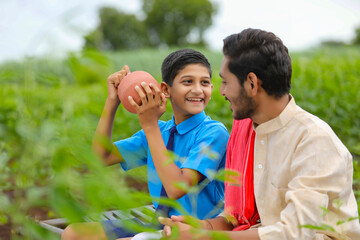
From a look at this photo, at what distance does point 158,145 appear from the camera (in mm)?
2129

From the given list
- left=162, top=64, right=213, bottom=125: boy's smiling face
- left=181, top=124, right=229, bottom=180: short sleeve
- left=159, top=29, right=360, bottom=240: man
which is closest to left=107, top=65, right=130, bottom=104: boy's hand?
left=162, top=64, right=213, bottom=125: boy's smiling face

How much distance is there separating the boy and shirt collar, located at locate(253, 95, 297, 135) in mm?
374

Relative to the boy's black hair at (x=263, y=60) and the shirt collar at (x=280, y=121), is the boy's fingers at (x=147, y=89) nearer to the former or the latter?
the boy's black hair at (x=263, y=60)

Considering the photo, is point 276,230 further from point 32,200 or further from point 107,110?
point 107,110

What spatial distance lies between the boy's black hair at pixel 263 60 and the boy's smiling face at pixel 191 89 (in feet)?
1.61

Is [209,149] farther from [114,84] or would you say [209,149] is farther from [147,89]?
[114,84]

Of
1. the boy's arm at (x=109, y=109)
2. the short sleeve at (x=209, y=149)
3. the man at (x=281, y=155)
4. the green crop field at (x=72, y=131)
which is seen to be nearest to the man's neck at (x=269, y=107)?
the man at (x=281, y=155)

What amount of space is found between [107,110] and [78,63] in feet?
4.70

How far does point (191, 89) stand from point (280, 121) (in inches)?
26.4

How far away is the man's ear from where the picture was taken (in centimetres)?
188

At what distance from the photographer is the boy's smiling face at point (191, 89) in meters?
2.40

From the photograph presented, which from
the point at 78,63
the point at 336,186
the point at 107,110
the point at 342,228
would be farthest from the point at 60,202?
the point at 107,110

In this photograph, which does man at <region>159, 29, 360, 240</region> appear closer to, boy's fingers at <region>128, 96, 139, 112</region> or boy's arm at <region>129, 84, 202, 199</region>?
boy's arm at <region>129, 84, 202, 199</region>

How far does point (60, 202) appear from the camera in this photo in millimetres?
875
